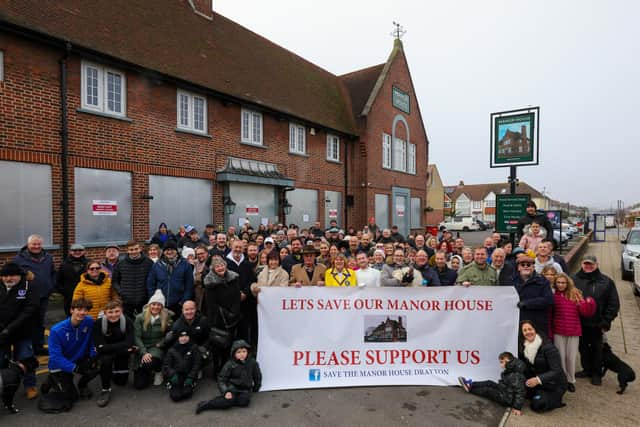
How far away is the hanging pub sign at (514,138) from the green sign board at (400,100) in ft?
37.8

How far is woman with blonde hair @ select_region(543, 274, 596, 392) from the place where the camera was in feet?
15.4

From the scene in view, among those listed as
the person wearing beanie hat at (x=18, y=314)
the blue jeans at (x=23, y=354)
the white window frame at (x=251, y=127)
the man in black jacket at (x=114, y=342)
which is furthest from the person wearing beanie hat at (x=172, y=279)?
the white window frame at (x=251, y=127)

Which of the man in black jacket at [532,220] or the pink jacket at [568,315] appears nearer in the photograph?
the pink jacket at [568,315]

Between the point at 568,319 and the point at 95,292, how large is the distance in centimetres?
627

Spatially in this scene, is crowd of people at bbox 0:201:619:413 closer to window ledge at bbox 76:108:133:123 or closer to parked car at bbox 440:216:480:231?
window ledge at bbox 76:108:133:123

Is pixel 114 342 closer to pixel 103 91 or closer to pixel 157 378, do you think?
pixel 157 378

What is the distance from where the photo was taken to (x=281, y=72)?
17781mm

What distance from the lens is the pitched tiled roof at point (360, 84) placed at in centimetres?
2078

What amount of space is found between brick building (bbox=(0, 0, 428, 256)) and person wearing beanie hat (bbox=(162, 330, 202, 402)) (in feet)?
21.1

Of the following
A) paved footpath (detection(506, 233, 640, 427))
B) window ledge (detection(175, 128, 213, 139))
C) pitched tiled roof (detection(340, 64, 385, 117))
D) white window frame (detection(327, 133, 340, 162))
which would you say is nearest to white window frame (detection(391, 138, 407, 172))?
pitched tiled roof (detection(340, 64, 385, 117))

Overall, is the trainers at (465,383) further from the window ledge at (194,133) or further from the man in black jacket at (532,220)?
the window ledge at (194,133)

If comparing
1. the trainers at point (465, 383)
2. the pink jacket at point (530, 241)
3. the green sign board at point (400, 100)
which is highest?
the green sign board at point (400, 100)

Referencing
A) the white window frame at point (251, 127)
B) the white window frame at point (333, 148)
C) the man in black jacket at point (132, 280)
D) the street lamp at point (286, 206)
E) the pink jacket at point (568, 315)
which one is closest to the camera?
the pink jacket at point (568, 315)

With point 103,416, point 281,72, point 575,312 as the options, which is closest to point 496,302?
point 575,312
